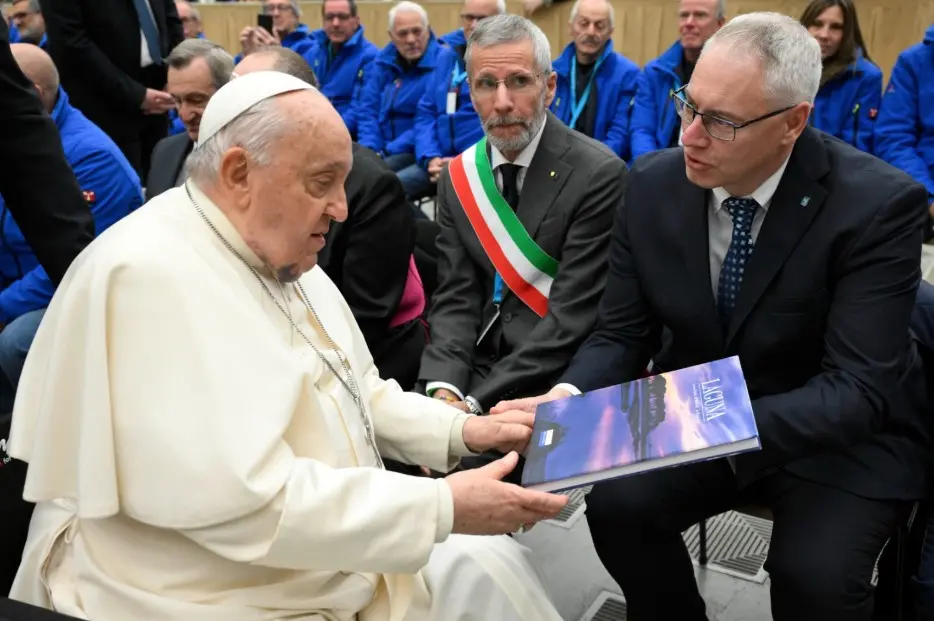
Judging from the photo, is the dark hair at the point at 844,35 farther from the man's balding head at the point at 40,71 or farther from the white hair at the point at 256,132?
the white hair at the point at 256,132

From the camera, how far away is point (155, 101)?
5844mm

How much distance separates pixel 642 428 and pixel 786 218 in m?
0.71

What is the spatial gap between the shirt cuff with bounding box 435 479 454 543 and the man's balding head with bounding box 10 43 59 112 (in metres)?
2.80

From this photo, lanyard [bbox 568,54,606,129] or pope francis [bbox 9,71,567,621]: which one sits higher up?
pope francis [bbox 9,71,567,621]

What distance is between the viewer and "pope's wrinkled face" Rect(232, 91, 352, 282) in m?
1.62

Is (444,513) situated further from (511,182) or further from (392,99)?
(392,99)

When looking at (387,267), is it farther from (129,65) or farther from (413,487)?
(129,65)

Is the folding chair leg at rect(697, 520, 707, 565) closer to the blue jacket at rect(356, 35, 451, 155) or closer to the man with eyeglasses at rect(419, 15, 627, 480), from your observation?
the man with eyeglasses at rect(419, 15, 627, 480)

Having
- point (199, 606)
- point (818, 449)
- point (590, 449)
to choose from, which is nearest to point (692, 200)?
point (818, 449)

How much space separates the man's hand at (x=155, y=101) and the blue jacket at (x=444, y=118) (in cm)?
167

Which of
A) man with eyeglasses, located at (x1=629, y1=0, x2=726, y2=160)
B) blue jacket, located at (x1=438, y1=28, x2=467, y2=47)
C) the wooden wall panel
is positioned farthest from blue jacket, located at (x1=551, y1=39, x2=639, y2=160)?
the wooden wall panel

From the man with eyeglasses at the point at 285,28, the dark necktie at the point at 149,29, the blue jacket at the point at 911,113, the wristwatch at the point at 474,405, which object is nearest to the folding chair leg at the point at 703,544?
the wristwatch at the point at 474,405

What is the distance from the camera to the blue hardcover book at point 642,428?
1668 millimetres

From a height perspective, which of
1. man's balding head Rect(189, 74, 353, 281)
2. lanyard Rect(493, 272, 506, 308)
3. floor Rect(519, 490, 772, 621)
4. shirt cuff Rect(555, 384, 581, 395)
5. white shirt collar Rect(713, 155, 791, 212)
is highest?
man's balding head Rect(189, 74, 353, 281)
